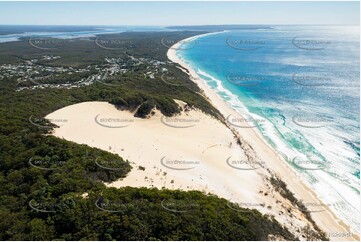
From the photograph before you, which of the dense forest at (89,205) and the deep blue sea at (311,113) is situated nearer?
the dense forest at (89,205)

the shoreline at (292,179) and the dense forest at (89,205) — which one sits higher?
the dense forest at (89,205)

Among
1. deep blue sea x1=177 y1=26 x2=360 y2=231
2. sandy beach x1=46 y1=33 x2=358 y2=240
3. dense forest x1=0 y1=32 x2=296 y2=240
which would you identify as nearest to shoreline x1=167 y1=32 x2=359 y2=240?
sandy beach x1=46 y1=33 x2=358 y2=240

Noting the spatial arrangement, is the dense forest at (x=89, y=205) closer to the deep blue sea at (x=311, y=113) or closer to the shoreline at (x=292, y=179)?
the shoreline at (x=292, y=179)

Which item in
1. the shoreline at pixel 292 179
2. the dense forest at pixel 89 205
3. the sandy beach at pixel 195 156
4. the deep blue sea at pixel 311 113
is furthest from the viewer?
the deep blue sea at pixel 311 113

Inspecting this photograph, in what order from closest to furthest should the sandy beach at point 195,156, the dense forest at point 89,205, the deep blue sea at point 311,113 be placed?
the dense forest at point 89,205 < the sandy beach at point 195,156 < the deep blue sea at point 311,113

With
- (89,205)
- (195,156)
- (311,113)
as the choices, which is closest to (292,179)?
(195,156)

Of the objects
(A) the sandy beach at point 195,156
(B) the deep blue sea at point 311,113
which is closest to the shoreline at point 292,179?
(A) the sandy beach at point 195,156

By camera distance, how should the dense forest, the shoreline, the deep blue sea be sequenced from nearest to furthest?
1. the dense forest
2. the shoreline
3. the deep blue sea

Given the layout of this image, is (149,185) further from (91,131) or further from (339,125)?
(339,125)

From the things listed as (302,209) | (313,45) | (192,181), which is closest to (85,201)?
(192,181)

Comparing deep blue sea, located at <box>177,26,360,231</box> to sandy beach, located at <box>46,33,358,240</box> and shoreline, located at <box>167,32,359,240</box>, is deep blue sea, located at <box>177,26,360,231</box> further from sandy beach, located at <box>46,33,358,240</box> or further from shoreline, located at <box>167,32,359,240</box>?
sandy beach, located at <box>46,33,358,240</box>
